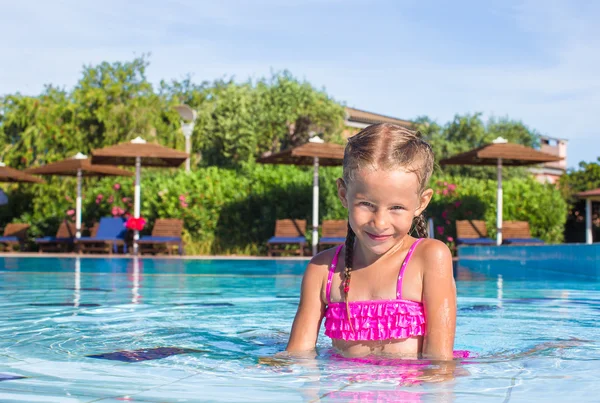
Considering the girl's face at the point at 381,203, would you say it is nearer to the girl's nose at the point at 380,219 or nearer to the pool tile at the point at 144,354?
the girl's nose at the point at 380,219

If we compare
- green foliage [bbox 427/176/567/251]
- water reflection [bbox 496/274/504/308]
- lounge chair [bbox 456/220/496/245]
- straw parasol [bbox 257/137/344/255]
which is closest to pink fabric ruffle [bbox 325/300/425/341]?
water reflection [bbox 496/274/504/308]

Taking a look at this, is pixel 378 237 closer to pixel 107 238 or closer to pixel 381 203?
pixel 381 203

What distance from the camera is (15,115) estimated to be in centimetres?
2394

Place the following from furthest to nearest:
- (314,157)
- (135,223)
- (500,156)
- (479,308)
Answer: (135,223), (314,157), (500,156), (479,308)

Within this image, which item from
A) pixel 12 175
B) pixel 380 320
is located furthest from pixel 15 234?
pixel 380 320

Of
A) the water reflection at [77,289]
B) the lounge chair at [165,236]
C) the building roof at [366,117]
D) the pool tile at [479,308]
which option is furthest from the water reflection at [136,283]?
the building roof at [366,117]

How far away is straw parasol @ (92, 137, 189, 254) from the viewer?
17141mm

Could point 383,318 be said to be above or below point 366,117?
below

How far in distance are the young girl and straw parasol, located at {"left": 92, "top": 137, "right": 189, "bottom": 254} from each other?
575 inches

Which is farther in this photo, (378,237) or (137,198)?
(137,198)

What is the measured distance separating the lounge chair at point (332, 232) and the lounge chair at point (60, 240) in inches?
256

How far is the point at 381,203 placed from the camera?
2504 mm

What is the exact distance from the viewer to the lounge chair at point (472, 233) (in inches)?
661

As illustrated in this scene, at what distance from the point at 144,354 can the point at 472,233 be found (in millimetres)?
14656
